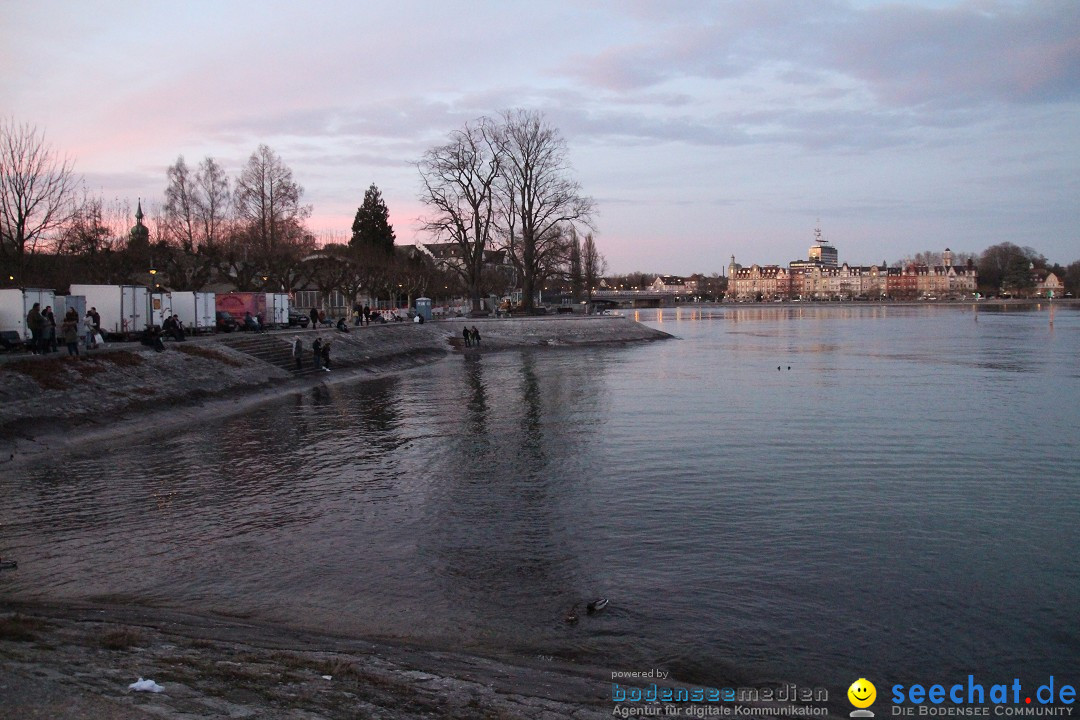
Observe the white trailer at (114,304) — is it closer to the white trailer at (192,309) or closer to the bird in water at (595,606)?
the white trailer at (192,309)

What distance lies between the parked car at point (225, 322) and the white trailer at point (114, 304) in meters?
8.68

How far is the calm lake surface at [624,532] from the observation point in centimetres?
1013

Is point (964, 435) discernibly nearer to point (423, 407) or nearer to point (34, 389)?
point (423, 407)

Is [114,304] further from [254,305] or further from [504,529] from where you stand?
[504,529]

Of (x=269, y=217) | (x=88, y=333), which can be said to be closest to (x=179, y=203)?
(x=269, y=217)

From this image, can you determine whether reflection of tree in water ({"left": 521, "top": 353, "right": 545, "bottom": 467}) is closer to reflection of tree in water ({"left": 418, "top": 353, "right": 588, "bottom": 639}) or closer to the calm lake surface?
reflection of tree in water ({"left": 418, "top": 353, "right": 588, "bottom": 639})

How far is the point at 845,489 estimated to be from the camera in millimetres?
Answer: 17484

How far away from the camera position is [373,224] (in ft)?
306

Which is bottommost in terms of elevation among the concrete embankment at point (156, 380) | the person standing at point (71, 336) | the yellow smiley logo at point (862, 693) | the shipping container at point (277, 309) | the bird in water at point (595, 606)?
the yellow smiley logo at point (862, 693)

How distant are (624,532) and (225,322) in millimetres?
39328

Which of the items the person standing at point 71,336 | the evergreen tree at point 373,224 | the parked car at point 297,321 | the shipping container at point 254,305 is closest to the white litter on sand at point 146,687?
the person standing at point 71,336

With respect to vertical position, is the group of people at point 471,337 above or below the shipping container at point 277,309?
below

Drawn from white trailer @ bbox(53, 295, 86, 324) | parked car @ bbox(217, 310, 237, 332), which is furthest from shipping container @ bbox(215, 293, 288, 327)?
white trailer @ bbox(53, 295, 86, 324)

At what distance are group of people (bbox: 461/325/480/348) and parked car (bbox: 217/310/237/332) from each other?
21556 millimetres
